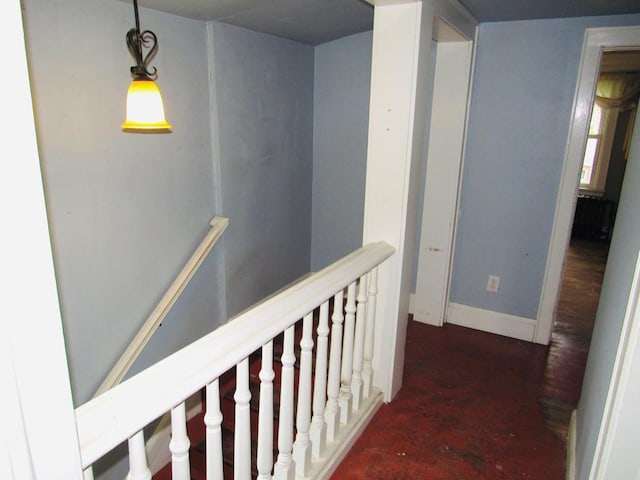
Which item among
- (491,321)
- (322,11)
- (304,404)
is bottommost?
(491,321)

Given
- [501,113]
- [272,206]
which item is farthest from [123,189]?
[501,113]

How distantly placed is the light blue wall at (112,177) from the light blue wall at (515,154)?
1738 millimetres

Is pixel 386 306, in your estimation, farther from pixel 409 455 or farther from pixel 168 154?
pixel 168 154

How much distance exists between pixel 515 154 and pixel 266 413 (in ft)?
7.26

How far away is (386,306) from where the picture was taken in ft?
6.45

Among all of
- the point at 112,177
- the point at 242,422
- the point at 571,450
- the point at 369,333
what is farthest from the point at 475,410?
the point at 112,177

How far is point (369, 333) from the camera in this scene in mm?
1891

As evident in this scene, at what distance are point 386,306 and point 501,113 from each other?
1502 millimetres

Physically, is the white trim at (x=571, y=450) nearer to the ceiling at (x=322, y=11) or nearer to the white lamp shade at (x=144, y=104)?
the ceiling at (x=322, y=11)

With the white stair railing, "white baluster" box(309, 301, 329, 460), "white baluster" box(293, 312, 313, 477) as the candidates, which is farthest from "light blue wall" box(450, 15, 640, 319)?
"white baluster" box(293, 312, 313, 477)

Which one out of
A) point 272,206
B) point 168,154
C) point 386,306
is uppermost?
point 168,154

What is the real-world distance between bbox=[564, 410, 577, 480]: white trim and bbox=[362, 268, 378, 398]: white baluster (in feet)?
2.74

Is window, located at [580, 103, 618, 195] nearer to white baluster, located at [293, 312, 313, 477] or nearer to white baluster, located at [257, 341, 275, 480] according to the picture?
white baluster, located at [293, 312, 313, 477]

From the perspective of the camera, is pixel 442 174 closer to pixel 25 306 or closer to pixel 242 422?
pixel 242 422
